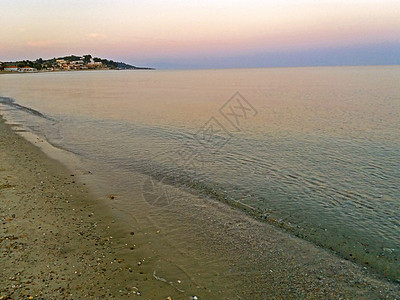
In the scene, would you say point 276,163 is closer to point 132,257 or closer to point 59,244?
point 132,257

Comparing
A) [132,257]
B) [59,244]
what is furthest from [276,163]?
[59,244]

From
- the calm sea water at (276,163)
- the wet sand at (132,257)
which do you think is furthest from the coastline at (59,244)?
the calm sea water at (276,163)

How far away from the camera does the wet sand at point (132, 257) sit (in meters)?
6.87

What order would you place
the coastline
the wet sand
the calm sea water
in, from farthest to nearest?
1. the calm sea water
2. the wet sand
3. the coastline

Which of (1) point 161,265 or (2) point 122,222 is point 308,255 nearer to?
(1) point 161,265

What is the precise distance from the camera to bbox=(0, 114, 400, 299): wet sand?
6867 mm

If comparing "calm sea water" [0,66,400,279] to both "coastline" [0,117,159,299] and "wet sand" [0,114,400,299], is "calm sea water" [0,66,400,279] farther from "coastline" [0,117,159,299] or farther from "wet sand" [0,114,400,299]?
"coastline" [0,117,159,299]

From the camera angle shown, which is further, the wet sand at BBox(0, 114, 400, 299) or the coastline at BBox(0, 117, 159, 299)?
the wet sand at BBox(0, 114, 400, 299)

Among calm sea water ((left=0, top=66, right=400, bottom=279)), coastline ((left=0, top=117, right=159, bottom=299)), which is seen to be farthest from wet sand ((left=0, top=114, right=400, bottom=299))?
calm sea water ((left=0, top=66, right=400, bottom=279))

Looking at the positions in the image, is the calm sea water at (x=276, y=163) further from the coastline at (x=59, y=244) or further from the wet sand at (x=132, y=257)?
the coastline at (x=59, y=244)

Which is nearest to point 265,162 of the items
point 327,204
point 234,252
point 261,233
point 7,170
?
point 327,204

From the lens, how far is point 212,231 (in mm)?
9883

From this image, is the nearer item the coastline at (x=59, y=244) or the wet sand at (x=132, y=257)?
the coastline at (x=59, y=244)

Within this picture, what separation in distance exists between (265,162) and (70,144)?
13627mm
